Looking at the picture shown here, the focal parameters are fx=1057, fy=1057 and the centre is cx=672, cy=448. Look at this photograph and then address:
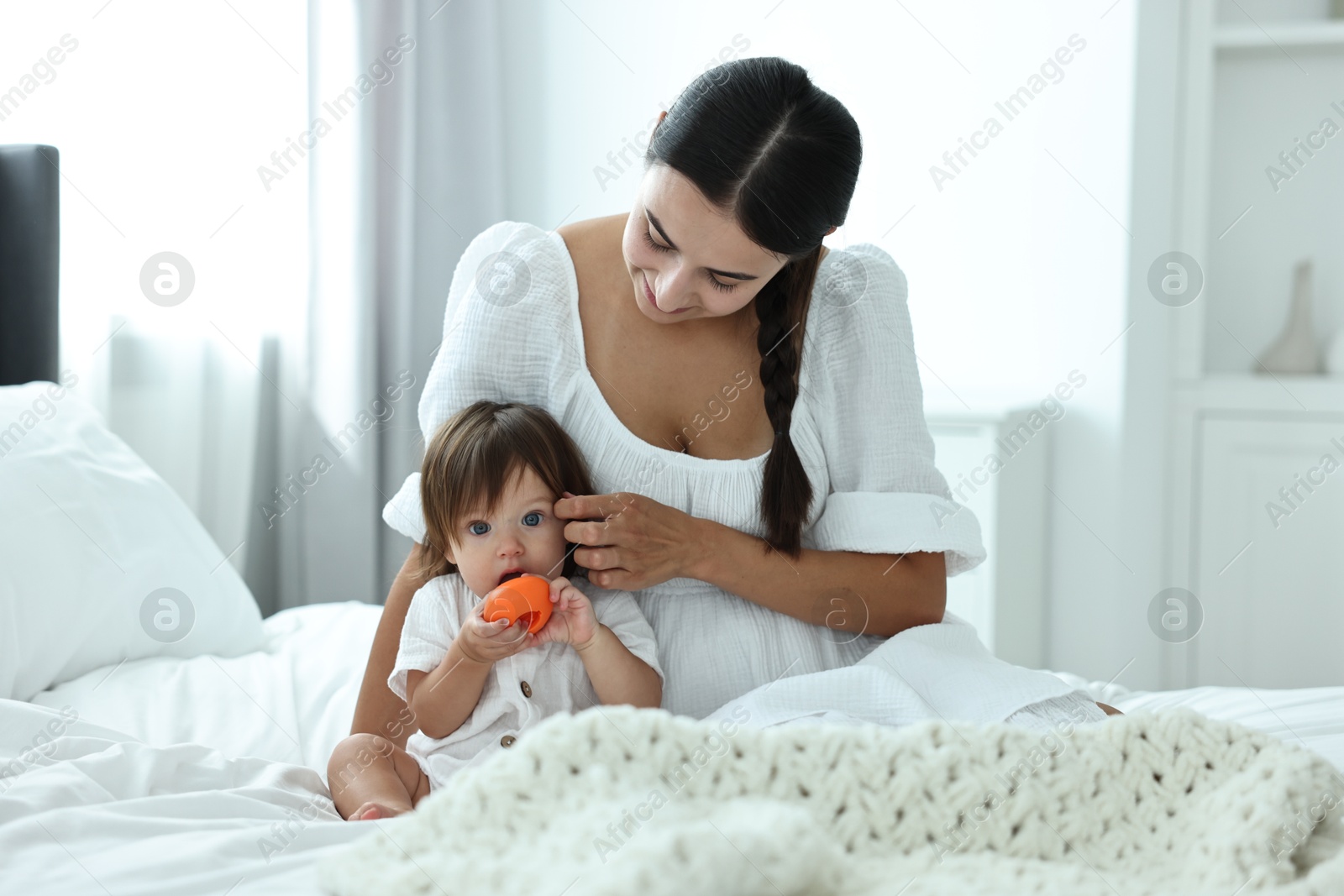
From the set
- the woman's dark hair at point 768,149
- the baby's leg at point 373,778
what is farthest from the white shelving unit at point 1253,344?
the baby's leg at point 373,778

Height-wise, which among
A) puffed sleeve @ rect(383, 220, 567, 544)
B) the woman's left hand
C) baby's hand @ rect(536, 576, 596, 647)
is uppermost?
puffed sleeve @ rect(383, 220, 567, 544)

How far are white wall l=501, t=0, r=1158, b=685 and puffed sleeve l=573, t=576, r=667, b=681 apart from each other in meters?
1.29

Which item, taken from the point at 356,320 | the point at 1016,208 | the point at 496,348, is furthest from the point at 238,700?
the point at 1016,208

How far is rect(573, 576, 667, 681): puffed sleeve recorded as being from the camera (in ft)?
3.45

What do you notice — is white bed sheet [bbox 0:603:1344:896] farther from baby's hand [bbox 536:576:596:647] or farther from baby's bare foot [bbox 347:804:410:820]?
baby's hand [bbox 536:576:596:647]

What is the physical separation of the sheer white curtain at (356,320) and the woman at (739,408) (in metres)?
1.23

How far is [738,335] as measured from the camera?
1203 mm

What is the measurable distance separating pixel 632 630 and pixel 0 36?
1.55 meters

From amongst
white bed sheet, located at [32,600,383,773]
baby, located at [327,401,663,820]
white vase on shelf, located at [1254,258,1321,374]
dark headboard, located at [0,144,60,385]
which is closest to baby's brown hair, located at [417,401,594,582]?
baby, located at [327,401,663,820]

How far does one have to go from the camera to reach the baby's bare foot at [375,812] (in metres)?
0.90

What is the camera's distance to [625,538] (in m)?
1.00

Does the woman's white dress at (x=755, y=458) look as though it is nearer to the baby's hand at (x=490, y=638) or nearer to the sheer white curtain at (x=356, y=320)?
the baby's hand at (x=490, y=638)

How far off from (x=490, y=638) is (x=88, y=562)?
63 cm

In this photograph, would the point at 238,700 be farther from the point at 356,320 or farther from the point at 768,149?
the point at 356,320
